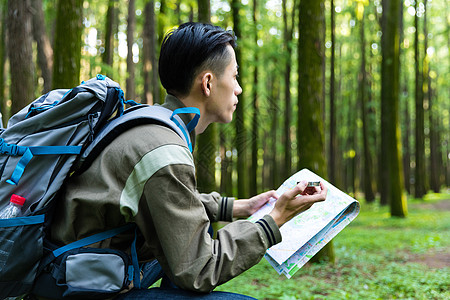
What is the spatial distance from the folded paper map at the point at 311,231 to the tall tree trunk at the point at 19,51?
5.16 m

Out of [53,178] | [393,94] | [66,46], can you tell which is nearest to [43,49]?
[66,46]

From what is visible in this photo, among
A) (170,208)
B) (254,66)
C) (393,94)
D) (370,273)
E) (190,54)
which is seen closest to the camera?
(170,208)

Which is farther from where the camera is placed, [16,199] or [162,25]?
[162,25]

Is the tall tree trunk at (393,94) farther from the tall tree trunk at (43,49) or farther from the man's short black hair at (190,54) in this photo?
the man's short black hair at (190,54)

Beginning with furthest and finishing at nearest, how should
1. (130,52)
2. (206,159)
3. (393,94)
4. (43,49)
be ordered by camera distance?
(130,52) < (393,94) < (43,49) < (206,159)

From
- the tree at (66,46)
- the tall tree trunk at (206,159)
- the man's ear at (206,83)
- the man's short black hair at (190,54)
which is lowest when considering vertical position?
the tall tree trunk at (206,159)

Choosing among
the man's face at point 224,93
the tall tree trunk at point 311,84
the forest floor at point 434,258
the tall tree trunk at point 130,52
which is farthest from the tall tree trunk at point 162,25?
the man's face at point 224,93

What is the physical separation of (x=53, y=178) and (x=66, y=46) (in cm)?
421

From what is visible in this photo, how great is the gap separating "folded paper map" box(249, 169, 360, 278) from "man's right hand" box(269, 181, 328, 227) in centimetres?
17

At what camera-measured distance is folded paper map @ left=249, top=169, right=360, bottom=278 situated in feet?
6.33

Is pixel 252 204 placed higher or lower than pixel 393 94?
lower

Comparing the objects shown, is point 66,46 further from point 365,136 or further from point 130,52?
Result: point 365,136

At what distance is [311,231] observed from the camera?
1973mm

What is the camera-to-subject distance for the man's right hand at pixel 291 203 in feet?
5.87
